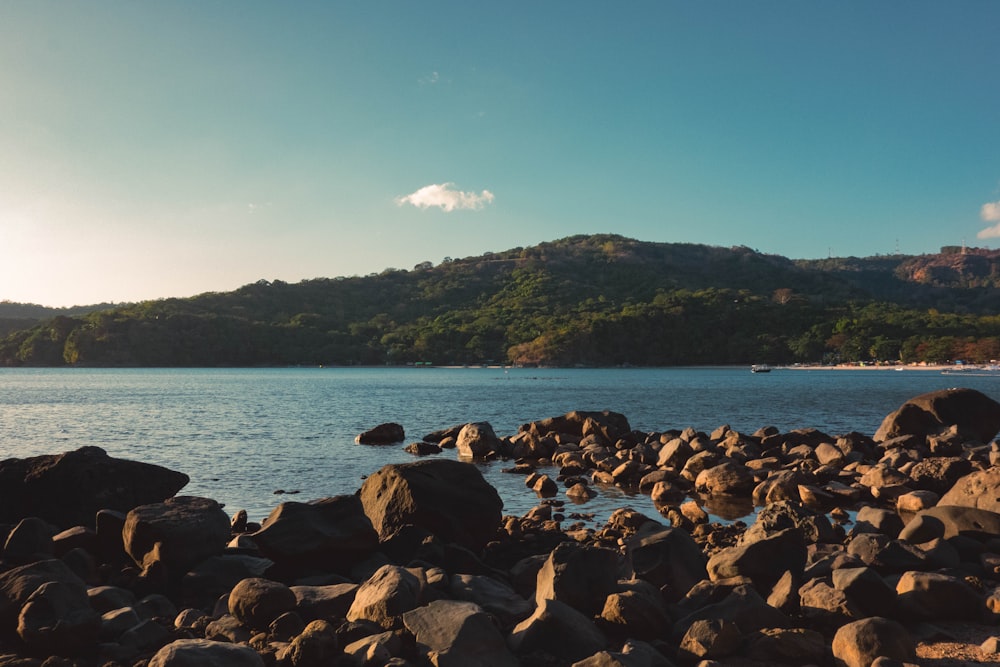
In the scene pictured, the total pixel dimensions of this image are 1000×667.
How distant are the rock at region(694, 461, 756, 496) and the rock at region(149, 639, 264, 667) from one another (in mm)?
15113

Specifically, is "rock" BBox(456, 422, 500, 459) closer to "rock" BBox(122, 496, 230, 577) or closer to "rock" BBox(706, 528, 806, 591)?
"rock" BBox(122, 496, 230, 577)

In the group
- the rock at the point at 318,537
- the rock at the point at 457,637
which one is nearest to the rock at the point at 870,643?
the rock at the point at 457,637

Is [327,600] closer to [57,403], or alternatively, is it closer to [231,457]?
[231,457]

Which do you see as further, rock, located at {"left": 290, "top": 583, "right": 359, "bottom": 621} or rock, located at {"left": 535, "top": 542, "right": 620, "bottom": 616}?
rock, located at {"left": 535, "top": 542, "right": 620, "bottom": 616}

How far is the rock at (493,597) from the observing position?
868cm

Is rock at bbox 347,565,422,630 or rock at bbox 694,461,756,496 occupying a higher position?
rock at bbox 347,565,422,630

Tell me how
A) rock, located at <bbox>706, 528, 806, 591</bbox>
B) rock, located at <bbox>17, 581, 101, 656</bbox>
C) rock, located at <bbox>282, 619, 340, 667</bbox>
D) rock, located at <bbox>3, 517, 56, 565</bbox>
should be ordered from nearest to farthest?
1. rock, located at <bbox>282, 619, 340, 667</bbox>
2. rock, located at <bbox>17, 581, 101, 656</bbox>
3. rock, located at <bbox>706, 528, 806, 591</bbox>
4. rock, located at <bbox>3, 517, 56, 565</bbox>

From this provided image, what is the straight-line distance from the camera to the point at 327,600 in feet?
28.8

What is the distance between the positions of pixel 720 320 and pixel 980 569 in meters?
164

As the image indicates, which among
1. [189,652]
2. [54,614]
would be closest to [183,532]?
[54,614]

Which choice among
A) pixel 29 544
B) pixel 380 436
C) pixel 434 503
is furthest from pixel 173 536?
pixel 380 436

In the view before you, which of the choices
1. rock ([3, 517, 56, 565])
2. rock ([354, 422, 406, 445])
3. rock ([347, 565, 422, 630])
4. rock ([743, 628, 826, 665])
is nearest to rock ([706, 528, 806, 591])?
rock ([743, 628, 826, 665])

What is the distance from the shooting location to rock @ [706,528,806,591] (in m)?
9.84

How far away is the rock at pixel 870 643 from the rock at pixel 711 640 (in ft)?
3.38
